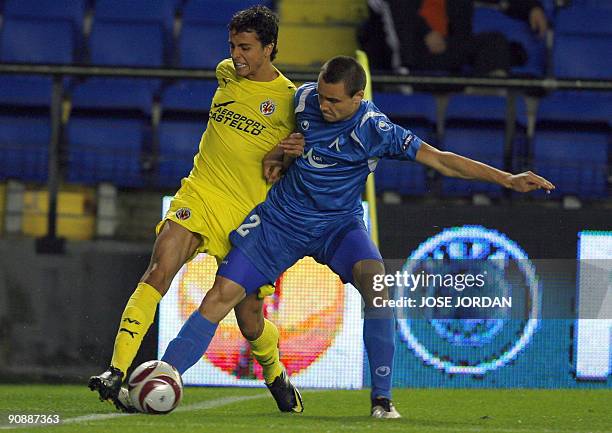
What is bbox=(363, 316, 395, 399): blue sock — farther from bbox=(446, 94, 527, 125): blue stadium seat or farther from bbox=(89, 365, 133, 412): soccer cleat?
bbox=(446, 94, 527, 125): blue stadium seat

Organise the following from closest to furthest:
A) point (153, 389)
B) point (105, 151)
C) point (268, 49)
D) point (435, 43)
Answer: point (153, 389) → point (268, 49) → point (105, 151) → point (435, 43)

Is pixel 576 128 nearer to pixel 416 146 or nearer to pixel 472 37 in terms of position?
pixel 472 37

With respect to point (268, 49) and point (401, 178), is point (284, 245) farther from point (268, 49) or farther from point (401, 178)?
point (401, 178)

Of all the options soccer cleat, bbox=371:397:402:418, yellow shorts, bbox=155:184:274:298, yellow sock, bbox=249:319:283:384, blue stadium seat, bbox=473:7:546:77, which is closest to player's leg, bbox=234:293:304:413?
yellow sock, bbox=249:319:283:384

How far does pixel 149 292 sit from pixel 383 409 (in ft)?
3.78

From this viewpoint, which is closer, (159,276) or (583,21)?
(159,276)

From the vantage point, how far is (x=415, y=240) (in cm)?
735

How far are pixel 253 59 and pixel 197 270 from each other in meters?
1.97

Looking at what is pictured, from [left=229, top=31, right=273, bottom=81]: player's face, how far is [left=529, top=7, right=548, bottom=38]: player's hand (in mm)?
4611

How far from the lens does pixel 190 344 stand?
5.32 metres

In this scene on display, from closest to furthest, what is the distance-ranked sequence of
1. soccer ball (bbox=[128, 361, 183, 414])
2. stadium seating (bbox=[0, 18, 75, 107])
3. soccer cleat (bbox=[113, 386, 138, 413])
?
soccer ball (bbox=[128, 361, 183, 414]) < soccer cleat (bbox=[113, 386, 138, 413]) < stadium seating (bbox=[0, 18, 75, 107])

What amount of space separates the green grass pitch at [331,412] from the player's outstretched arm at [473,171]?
3.35 feet

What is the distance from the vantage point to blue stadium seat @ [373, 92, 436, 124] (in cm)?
856

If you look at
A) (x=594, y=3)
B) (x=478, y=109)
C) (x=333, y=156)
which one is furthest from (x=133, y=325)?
(x=594, y=3)
